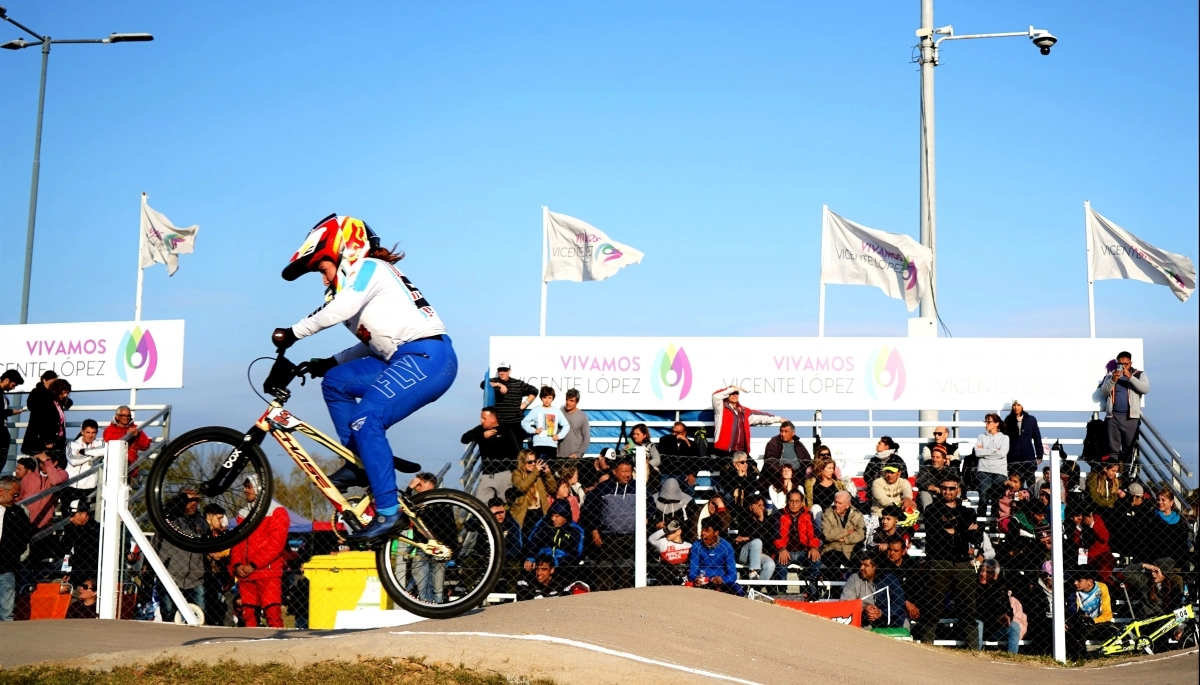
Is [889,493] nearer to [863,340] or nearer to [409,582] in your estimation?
[863,340]

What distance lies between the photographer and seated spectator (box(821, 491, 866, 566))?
12.4 m

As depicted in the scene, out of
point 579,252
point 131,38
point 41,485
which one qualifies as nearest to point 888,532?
point 41,485

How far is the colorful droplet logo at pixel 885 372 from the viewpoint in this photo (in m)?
18.2

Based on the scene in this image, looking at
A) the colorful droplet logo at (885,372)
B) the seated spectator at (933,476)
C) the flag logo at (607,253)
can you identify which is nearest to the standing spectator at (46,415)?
the flag logo at (607,253)

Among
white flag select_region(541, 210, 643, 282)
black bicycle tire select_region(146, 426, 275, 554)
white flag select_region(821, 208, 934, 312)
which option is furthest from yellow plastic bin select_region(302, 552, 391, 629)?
white flag select_region(821, 208, 934, 312)

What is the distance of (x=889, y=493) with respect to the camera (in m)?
13.4

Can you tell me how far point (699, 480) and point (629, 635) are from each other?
8121 mm

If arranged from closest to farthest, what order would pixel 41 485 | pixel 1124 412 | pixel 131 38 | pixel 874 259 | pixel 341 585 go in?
pixel 341 585 → pixel 41 485 → pixel 1124 412 → pixel 874 259 → pixel 131 38

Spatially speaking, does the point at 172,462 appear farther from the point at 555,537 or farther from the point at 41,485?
the point at 41,485

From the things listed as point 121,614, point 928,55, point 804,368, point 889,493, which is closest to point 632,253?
point 804,368

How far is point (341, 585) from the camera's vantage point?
38.0ft

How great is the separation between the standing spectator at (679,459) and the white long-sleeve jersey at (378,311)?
5194 mm

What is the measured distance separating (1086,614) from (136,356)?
1448 centimetres

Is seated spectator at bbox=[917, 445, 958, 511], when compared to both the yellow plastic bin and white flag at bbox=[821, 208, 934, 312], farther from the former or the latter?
white flag at bbox=[821, 208, 934, 312]
